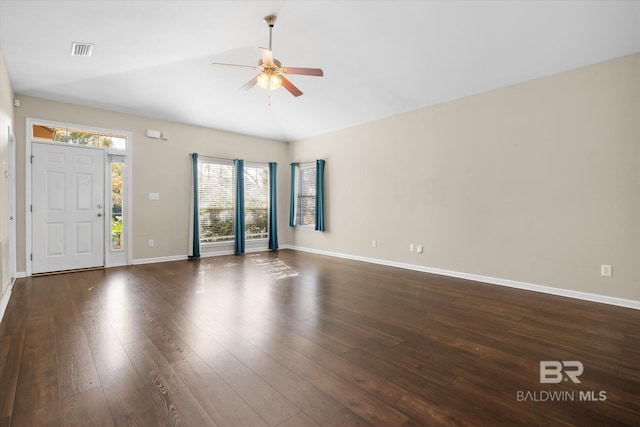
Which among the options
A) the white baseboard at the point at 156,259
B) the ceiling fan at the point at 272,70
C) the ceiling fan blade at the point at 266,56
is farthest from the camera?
the white baseboard at the point at 156,259

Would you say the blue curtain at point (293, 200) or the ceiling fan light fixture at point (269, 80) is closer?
the ceiling fan light fixture at point (269, 80)

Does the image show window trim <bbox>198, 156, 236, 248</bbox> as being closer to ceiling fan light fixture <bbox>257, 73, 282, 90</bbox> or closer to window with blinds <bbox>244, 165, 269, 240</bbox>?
window with blinds <bbox>244, 165, 269, 240</bbox>

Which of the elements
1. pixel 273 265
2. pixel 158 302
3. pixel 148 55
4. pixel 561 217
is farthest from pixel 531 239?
pixel 148 55

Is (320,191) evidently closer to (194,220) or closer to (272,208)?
(272,208)

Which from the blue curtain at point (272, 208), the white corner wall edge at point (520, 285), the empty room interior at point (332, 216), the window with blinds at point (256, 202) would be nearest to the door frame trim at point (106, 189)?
the empty room interior at point (332, 216)

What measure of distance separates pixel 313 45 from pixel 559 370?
4.07 m

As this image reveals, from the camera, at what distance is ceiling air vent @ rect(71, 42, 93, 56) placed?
3529 millimetres

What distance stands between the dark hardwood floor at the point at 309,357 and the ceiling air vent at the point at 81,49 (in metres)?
2.93

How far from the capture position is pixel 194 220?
20.5 feet

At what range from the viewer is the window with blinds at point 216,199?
6.52 m

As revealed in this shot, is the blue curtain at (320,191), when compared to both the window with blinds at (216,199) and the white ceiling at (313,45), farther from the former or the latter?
the window with blinds at (216,199)

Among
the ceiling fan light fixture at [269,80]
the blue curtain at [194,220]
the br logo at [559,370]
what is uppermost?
the ceiling fan light fixture at [269,80]

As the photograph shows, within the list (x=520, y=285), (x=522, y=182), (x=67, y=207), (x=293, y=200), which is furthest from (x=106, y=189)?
(x=520, y=285)

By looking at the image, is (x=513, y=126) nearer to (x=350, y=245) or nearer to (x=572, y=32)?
(x=572, y=32)
